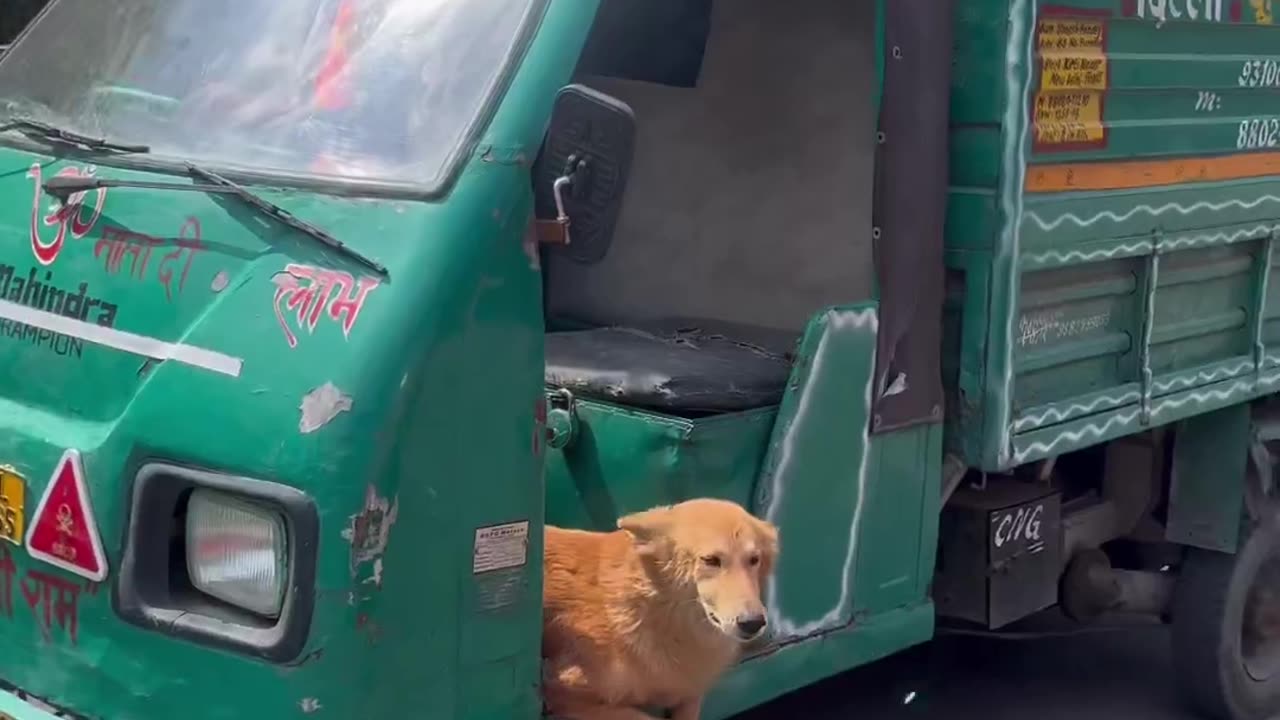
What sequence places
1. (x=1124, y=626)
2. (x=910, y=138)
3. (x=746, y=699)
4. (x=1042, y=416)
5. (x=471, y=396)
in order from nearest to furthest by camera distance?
(x=471, y=396) < (x=746, y=699) < (x=910, y=138) < (x=1042, y=416) < (x=1124, y=626)

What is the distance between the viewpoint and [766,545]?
2725mm

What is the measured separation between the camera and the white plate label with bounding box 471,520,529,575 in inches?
98.0

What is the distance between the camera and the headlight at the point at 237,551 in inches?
94.2

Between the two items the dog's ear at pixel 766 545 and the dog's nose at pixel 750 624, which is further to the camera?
the dog's ear at pixel 766 545

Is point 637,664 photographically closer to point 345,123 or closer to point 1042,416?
point 345,123

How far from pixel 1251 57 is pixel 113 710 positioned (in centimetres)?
350

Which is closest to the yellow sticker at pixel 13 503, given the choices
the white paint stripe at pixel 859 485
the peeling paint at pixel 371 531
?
the peeling paint at pixel 371 531

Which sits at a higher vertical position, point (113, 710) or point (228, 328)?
point (228, 328)

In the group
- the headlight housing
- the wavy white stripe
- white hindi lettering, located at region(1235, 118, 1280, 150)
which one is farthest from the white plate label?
white hindi lettering, located at region(1235, 118, 1280, 150)

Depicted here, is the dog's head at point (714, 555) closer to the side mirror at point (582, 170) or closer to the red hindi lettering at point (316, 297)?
the side mirror at point (582, 170)

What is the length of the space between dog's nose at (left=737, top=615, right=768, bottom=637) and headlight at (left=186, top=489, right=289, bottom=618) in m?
0.76

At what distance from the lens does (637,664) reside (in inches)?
108

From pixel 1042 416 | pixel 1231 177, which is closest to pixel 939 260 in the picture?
pixel 1042 416

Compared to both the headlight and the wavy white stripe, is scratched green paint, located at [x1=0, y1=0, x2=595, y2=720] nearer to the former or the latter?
the headlight
